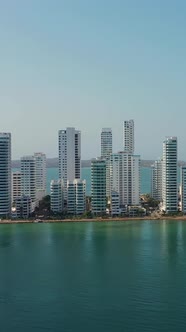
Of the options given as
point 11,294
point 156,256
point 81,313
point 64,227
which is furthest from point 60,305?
point 64,227

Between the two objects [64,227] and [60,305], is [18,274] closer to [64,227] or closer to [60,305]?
[60,305]

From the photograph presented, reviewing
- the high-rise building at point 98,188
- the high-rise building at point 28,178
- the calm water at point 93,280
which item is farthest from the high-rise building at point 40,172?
the calm water at point 93,280

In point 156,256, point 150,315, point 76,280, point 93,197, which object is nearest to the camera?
point 150,315

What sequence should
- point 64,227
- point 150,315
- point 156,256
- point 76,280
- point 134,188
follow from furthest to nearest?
point 134,188 → point 64,227 → point 156,256 → point 76,280 → point 150,315

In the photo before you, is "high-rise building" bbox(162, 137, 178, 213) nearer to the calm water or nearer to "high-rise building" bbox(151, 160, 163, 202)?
"high-rise building" bbox(151, 160, 163, 202)

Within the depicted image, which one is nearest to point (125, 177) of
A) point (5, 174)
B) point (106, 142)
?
point (106, 142)

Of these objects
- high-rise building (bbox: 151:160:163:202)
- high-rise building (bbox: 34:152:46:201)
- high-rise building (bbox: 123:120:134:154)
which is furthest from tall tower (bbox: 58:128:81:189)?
high-rise building (bbox: 123:120:134:154)

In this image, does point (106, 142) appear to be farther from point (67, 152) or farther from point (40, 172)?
point (40, 172)
